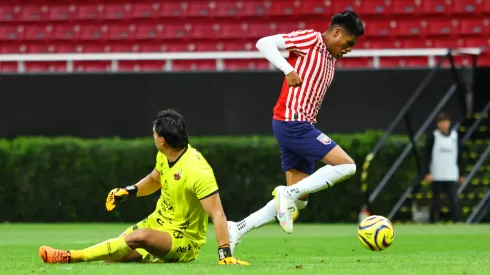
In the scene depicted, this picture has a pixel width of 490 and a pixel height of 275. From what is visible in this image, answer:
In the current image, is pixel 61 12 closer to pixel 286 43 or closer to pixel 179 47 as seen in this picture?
pixel 179 47

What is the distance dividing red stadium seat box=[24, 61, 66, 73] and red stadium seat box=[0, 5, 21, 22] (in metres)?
1.59

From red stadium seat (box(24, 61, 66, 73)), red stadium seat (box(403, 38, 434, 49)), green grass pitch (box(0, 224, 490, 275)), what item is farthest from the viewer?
red stadium seat (box(24, 61, 66, 73))

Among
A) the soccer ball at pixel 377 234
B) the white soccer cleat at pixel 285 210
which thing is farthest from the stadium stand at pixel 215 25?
the soccer ball at pixel 377 234

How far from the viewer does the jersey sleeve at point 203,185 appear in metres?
7.78

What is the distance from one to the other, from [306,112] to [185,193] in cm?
214

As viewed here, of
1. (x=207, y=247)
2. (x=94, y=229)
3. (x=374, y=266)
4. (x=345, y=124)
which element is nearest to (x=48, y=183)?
(x=94, y=229)

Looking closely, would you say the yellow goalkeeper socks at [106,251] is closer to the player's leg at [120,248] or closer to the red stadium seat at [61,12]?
the player's leg at [120,248]

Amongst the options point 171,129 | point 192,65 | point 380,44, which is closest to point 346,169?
point 171,129

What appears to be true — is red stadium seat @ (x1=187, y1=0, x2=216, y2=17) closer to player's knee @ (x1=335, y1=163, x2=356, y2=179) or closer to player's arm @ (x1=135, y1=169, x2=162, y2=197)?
player's knee @ (x1=335, y1=163, x2=356, y2=179)

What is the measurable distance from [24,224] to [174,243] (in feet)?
31.7

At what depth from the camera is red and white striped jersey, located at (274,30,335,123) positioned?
968cm

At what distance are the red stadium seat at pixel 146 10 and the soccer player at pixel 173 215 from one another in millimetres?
13167

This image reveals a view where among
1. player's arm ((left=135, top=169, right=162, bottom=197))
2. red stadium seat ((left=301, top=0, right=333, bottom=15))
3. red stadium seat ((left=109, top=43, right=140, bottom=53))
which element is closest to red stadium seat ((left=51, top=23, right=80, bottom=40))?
red stadium seat ((left=109, top=43, right=140, bottom=53))

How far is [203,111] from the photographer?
1828cm
